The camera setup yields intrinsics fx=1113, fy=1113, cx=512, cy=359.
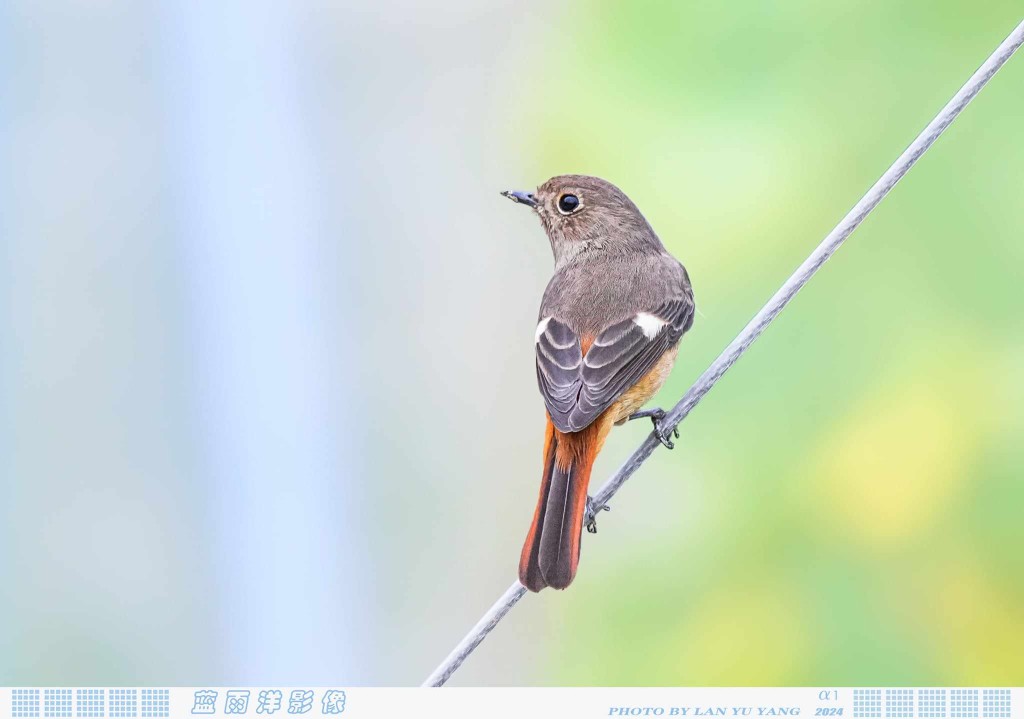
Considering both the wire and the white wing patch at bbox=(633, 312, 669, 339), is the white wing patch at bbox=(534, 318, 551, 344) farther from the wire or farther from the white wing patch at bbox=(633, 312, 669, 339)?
the wire

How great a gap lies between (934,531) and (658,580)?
0.60 metres

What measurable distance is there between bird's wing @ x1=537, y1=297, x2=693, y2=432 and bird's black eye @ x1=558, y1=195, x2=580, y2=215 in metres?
0.32

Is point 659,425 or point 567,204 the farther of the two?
point 567,204

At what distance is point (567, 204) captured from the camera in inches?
92.6

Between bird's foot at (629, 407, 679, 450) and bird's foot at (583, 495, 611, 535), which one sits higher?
bird's foot at (629, 407, 679, 450)

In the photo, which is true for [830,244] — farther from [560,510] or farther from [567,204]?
[567,204]

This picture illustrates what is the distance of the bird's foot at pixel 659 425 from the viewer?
1.88m

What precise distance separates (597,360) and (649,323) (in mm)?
169

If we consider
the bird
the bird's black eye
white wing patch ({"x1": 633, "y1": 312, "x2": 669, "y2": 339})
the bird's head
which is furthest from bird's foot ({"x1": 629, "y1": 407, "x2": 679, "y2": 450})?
the bird's black eye

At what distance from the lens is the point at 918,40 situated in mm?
2582

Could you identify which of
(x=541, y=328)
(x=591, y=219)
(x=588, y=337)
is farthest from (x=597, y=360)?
(x=591, y=219)

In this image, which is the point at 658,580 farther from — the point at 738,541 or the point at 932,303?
the point at 932,303

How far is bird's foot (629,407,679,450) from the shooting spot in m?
1.88
